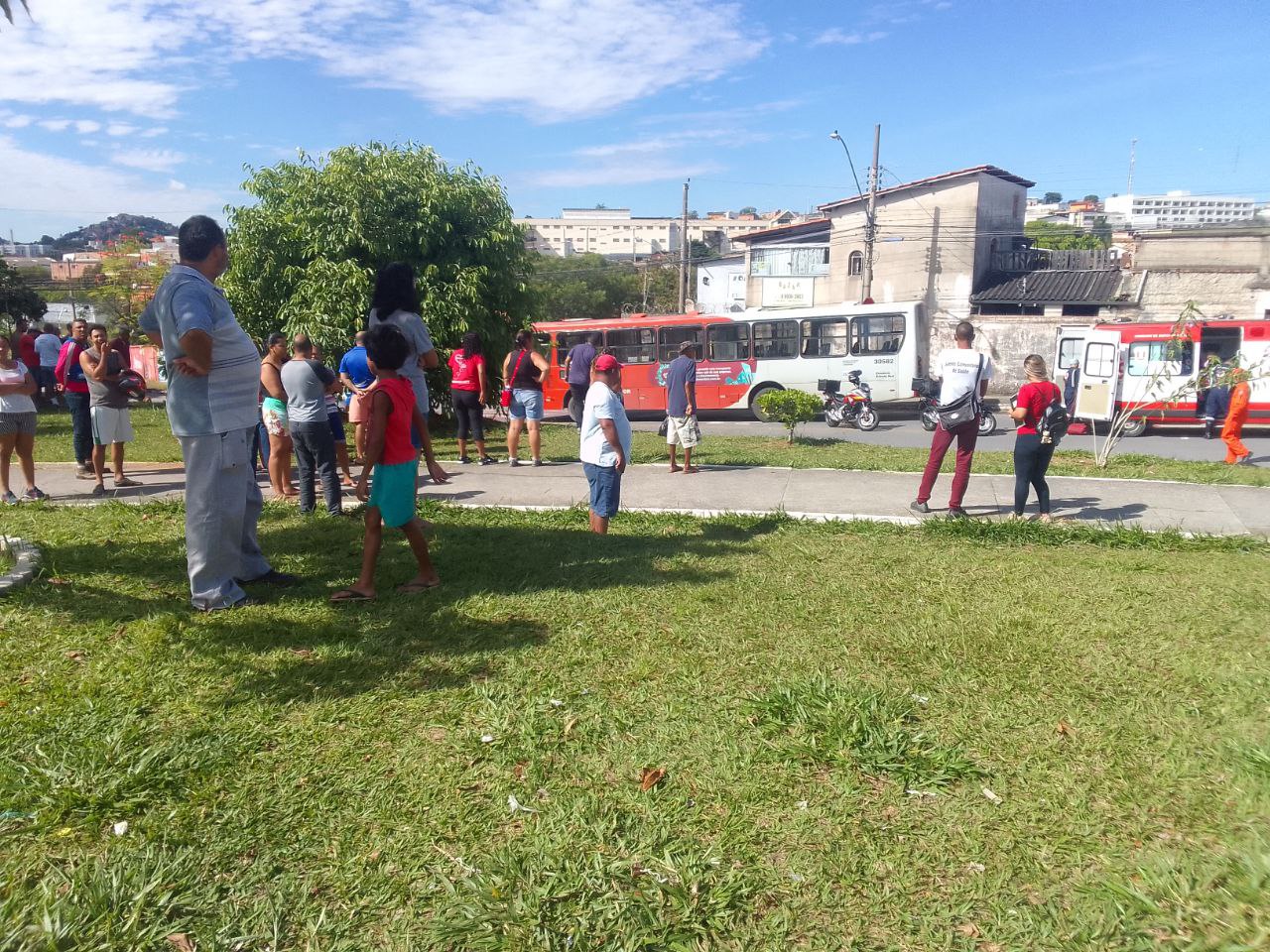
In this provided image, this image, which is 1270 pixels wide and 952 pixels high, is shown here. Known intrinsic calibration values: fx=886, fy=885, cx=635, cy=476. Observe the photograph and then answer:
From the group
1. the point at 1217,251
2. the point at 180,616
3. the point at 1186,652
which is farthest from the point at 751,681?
the point at 1217,251

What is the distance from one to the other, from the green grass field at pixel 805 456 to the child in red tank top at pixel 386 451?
654cm

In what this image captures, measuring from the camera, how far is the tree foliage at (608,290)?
69750mm

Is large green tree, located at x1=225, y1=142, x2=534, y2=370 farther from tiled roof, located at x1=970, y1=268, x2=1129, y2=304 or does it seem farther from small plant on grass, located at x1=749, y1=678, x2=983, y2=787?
tiled roof, located at x1=970, y1=268, x2=1129, y2=304

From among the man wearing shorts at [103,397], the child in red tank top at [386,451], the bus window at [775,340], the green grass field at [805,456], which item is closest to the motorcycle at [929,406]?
the bus window at [775,340]

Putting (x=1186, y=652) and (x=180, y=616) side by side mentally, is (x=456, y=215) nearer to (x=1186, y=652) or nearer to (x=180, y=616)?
(x=180, y=616)

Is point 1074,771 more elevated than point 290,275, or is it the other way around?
point 290,275

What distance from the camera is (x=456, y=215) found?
14977mm

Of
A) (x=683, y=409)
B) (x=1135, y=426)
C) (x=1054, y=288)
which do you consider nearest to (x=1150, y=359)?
(x=1135, y=426)

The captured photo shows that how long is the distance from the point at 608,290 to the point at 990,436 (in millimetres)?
59536

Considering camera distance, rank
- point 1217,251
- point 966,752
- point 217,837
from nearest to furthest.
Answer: point 217,837 → point 966,752 → point 1217,251

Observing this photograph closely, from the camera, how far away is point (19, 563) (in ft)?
17.7

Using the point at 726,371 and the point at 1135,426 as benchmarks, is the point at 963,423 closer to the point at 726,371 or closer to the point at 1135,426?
the point at 1135,426

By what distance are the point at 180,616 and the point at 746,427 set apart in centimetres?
1623

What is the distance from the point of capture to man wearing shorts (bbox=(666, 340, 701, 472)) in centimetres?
1016
